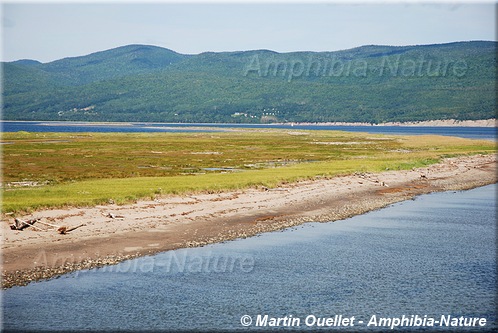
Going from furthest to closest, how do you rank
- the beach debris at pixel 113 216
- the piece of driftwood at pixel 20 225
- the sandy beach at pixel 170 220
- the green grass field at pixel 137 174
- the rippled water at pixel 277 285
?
the green grass field at pixel 137 174 → the beach debris at pixel 113 216 → the piece of driftwood at pixel 20 225 → the sandy beach at pixel 170 220 → the rippled water at pixel 277 285

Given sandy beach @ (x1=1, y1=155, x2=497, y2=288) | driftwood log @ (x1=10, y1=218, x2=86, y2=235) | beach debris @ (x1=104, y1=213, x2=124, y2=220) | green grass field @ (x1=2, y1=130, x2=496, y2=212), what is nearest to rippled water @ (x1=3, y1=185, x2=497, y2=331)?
sandy beach @ (x1=1, y1=155, x2=497, y2=288)

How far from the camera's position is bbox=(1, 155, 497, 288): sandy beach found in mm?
22922

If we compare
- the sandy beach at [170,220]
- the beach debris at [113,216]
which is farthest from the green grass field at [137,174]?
the beach debris at [113,216]

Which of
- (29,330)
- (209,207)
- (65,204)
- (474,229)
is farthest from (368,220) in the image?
(29,330)

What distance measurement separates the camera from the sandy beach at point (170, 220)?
75.2 ft

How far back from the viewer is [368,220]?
34781mm

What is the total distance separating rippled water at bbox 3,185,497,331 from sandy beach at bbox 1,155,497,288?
43.9 inches

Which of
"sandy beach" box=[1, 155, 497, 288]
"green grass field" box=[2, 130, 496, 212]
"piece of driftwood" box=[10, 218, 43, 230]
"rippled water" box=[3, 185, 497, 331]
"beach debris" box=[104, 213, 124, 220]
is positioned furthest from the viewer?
"green grass field" box=[2, 130, 496, 212]

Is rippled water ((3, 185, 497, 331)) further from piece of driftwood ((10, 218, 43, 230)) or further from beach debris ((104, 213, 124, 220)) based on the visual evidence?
piece of driftwood ((10, 218, 43, 230))

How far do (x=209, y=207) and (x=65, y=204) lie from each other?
7802mm

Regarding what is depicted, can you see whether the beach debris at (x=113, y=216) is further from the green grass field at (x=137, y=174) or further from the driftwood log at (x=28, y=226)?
the driftwood log at (x=28, y=226)

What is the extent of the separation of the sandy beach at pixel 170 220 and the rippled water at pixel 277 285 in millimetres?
1114

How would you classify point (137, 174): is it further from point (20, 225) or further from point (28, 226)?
point (20, 225)

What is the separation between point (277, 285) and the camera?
21.2 meters
